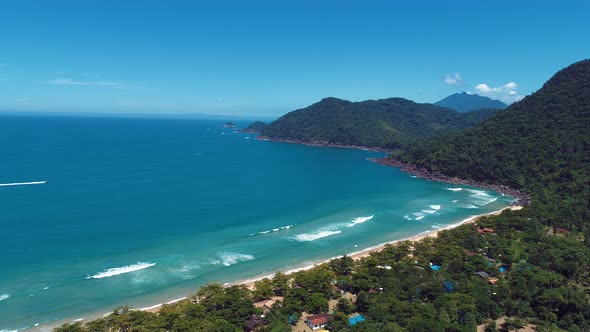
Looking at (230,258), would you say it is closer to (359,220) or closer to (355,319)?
(355,319)

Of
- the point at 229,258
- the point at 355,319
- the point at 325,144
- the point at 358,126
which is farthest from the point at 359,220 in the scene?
the point at 358,126

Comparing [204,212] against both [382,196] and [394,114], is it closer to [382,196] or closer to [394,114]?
[382,196]

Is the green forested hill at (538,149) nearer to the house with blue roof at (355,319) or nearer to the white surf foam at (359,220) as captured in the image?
the white surf foam at (359,220)

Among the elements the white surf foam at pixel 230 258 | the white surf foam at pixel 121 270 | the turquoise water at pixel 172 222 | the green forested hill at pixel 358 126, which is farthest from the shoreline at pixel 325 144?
the white surf foam at pixel 121 270

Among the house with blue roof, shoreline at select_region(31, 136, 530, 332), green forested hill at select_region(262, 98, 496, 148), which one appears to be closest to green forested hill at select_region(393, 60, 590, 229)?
shoreline at select_region(31, 136, 530, 332)

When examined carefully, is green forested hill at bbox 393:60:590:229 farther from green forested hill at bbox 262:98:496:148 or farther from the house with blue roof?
green forested hill at bbox 262:98:496:148

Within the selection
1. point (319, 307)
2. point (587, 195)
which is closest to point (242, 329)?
point (319, 307)
